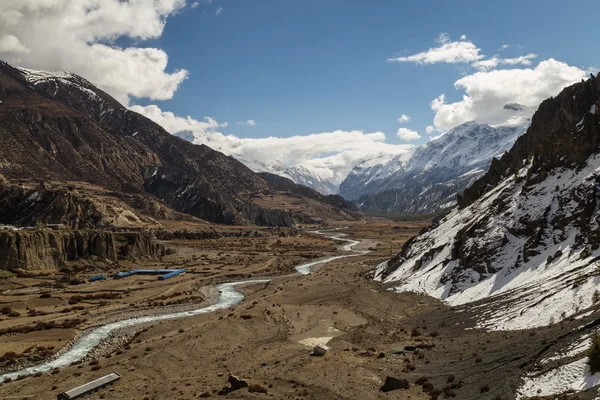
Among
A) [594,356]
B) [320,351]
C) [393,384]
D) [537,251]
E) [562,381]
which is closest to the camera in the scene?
[594,356]

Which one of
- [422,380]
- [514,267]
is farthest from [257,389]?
[514,267]

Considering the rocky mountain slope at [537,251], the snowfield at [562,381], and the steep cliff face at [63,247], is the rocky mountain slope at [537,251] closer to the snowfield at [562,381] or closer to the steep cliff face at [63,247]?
the snowfield at [562,381]

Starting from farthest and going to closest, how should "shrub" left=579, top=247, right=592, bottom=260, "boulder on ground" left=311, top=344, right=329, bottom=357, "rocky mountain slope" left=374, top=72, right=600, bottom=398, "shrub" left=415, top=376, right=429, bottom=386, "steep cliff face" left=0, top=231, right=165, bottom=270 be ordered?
"steep cliff face" left=0, top=231, right=165, bottom=270
"shrub" left=579, top=247, right=592, bottom=260
"boulder on ground" left=311, top=344, right=329, bottom=357
"shrub" left=415, top=376, right=429, bottom=386
"rocky mountain slope" left=374, top=72, right=600, bottom=398

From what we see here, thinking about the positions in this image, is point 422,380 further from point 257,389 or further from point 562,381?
point 257,389

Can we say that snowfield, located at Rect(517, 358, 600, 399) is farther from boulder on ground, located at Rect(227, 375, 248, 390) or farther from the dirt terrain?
boulder on ground, located at Rect(227, 375, 248, 390)

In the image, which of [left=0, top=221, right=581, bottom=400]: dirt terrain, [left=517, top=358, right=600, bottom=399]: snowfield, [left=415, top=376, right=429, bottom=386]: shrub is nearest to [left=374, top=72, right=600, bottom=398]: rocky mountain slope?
[left=517, top=358, right=600, bottom=399]: snowfield

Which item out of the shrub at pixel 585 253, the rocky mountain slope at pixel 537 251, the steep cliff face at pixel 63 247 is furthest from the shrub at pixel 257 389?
the steep cliff face at pixel 63 247
